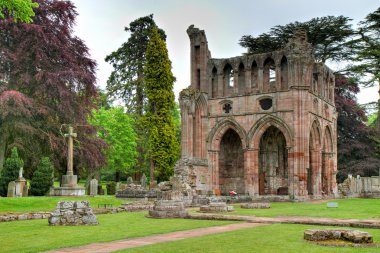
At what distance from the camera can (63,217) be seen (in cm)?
1569

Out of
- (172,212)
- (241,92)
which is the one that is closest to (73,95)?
(241,92)

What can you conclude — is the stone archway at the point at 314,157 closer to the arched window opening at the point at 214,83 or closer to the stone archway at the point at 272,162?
the stone archway at the point at 272,162

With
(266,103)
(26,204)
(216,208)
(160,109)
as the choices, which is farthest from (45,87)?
(216,208)

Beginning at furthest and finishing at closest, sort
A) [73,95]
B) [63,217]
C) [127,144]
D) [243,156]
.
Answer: [127,144]
[243,156]
[73,95]
[63,217]

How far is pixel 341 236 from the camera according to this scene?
11156 mm

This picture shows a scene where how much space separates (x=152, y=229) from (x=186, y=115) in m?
24.8

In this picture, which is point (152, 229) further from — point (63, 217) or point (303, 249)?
point (303, 249)

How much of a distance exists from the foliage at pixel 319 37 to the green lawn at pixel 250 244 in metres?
36.4

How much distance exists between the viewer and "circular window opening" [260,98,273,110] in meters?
37.3

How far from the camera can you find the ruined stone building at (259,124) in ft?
117

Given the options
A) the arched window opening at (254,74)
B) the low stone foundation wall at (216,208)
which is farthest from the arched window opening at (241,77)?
the low stone foundation wall at (216,208)

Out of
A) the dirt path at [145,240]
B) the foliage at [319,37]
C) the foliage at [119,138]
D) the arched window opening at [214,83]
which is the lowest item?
the dirt path at [145,240]

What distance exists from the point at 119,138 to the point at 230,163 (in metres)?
13.2

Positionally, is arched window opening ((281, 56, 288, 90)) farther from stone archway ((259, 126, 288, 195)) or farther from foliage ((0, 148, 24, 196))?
foliage ((0, 148, 24, 196))
